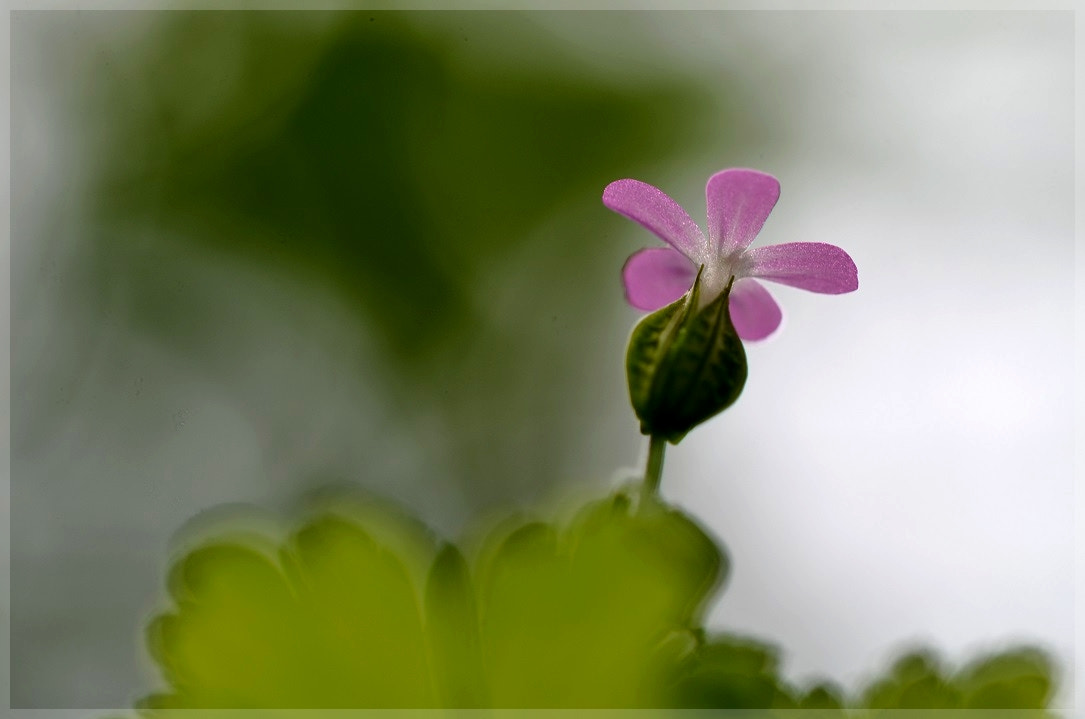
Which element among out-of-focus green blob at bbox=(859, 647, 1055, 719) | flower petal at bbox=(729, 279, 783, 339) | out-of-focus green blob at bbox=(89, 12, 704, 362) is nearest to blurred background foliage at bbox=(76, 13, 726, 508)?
out-of-focus green blob at bbox=(89, 12, 704, 362)

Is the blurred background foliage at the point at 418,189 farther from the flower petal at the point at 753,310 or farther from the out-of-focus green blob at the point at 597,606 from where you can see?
the out-of-focus green blob at the point at 597,606

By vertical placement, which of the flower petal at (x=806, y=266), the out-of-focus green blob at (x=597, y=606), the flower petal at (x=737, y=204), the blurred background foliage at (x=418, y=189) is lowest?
the out-of-focus green blob at (x=597, y=606)

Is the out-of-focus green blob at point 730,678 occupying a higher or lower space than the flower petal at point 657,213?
lower

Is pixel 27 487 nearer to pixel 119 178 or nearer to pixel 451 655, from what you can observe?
pixel 119 178

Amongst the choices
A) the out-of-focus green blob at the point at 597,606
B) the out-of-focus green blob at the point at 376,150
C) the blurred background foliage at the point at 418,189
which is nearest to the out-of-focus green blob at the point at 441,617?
the out-of-focus green blob at the point at 597,606

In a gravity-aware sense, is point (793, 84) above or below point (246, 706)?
above

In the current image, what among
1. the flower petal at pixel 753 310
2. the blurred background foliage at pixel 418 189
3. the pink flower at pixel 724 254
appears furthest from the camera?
the blurred background foliage at pixel 418 189

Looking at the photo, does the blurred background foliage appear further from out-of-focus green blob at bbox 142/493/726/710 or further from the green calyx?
out-of-focus green blob at bbox 142/493/726/710

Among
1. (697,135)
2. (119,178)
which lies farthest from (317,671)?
(697,135)
